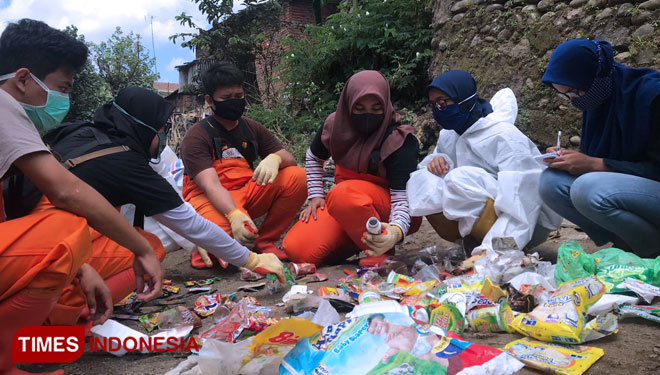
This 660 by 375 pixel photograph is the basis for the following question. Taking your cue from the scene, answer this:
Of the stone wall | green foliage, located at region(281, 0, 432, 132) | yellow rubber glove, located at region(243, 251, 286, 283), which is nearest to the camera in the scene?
yellow rubber glove, located at region(243, 251, 286, 283)

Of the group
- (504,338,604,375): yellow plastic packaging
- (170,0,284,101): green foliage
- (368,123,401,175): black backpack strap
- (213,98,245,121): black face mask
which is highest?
(170,0,284,101): green foliage

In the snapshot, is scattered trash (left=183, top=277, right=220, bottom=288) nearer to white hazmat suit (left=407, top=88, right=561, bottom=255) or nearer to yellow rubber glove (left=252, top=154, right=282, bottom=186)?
yellow rubber glove (left=252, top=154, right=282, bottom=186)

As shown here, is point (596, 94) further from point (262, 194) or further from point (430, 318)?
point (262, 194)

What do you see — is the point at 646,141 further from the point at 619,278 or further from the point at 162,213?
the point at 162,213

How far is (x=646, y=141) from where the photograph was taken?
2133mm

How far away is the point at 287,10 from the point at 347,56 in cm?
468

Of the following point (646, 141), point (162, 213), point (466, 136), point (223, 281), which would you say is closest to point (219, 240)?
point (162, 213)

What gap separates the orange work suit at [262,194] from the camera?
316cm

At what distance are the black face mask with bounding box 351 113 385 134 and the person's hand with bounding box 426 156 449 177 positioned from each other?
41 centimetres

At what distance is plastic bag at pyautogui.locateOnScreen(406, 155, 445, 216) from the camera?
8.66 ft

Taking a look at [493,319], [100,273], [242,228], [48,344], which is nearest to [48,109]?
[100,273]

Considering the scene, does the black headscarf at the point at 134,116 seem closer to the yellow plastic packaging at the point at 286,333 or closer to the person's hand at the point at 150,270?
the person's hand at the point at 150,270

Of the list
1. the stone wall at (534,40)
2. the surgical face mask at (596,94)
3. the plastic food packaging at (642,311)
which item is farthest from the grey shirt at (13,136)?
the stone wall at (534,40)

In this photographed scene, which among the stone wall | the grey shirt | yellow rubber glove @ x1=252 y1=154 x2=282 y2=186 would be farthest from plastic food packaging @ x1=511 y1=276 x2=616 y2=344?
the stone wall
